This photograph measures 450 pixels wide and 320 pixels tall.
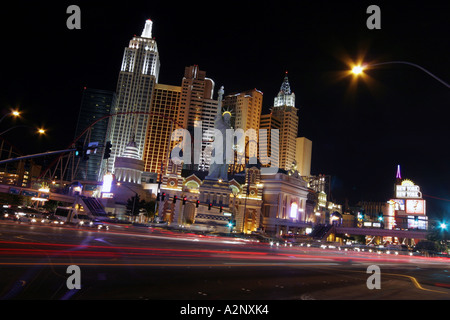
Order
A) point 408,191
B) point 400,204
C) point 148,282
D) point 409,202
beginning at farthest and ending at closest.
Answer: point 400,204
point 408,191
point 409,202
point 148,282

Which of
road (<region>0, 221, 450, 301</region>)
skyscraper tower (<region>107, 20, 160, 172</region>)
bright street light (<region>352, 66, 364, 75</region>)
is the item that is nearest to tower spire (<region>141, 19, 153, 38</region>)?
skyscraper tower (<region>107, 20, 160, 172</region>)

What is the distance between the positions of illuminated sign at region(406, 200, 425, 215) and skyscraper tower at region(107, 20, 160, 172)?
11960cm

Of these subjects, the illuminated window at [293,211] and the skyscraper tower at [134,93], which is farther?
the skyscraper tower at [134,93]

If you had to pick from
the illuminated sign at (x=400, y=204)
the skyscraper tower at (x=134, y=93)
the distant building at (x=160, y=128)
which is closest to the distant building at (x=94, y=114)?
the skyscraper tower at (x=134, y=93)

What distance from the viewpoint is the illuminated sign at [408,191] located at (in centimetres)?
11631

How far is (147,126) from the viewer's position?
184m

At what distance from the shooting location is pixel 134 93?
183 meters

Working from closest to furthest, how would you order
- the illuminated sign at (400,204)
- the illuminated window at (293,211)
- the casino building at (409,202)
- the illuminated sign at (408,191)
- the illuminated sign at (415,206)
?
the illuminated window at (293,211), the illuminated sign at (415,206), the casino building at (409,202), the illuminated sign at (408,191), the illuminated sign at (400,204)

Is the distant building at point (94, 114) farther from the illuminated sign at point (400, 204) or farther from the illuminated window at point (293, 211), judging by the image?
the illuminated sign at point (400, 204)

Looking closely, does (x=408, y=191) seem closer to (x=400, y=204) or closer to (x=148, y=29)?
(x=400, y=204)

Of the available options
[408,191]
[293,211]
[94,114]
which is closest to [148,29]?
[94,114]
